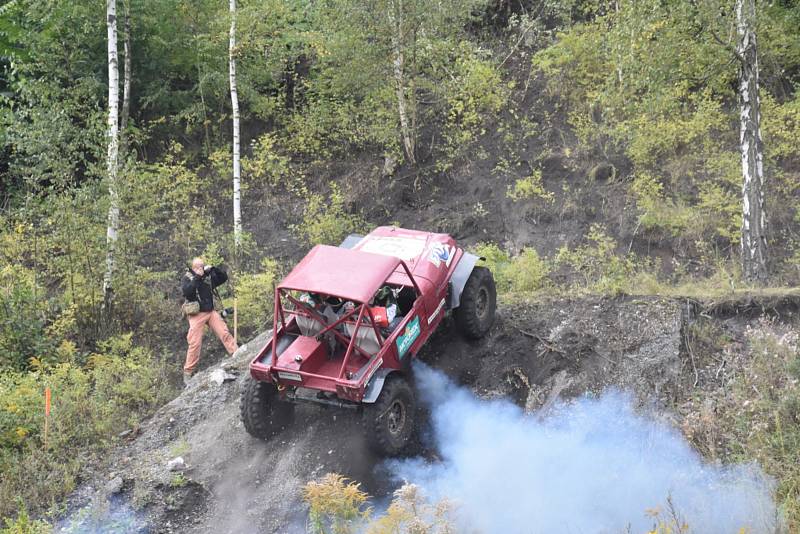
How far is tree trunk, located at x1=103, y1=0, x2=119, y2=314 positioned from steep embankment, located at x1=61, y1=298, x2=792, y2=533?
10.2ft

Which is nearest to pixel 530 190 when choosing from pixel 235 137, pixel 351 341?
pixel 235 137

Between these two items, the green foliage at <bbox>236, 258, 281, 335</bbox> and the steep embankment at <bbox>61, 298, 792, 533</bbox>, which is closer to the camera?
the steep embankment at <bbox>61, 298, 792, 533</bbox>

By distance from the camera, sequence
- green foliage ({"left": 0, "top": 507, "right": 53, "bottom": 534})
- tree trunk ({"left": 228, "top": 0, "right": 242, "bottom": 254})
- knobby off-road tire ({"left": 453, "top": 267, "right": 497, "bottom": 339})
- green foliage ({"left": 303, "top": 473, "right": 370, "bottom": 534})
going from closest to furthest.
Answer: green foliage ({"left": 303, "top": 473, "right": 370, "bottom": 534}) < green foliage ({"left": 0, "top": 507, "right": 53, "bottom": 534}) < knobby off-road tire ({"left": 453, "top": 267, "right": 497, "bottom": 339}) < tree trunk ({"left": 228, "top": 0, "right": 242, "bottom": 254})

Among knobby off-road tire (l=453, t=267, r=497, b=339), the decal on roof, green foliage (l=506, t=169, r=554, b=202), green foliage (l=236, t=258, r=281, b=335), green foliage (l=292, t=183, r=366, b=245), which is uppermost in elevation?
the decal on roof

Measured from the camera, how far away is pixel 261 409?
8.03m

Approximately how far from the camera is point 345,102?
56.9 ft

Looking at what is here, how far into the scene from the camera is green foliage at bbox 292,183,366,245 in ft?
50.1

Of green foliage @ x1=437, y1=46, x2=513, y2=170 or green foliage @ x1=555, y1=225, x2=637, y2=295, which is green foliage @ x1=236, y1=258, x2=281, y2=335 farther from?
green foliage @ x1=437, y1=46, x2=513, y2=170

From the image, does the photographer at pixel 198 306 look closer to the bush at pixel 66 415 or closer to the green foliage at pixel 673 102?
the bush at pixel 66 415

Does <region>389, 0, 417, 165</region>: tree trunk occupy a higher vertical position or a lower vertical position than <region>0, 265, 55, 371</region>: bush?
higher

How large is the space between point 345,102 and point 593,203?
20.7ft

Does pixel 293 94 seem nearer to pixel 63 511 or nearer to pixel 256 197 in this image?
pixel 256 197

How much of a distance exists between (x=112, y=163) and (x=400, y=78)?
249 inches

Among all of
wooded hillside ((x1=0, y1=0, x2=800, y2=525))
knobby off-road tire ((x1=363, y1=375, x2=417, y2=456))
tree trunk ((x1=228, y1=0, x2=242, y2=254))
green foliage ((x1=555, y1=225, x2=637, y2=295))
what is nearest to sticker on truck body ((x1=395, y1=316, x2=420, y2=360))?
knobby off-road tire ((x1=363, y1=375, x2=417, y2=456))
